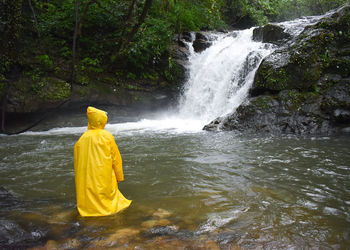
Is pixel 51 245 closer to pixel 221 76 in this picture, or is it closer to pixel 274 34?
pixel 221 76

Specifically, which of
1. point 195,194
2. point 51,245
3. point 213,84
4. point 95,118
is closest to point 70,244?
point 51,245

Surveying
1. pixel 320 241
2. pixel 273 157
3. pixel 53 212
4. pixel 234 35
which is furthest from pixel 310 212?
pixel 234 35

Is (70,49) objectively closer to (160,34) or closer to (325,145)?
(160,34)

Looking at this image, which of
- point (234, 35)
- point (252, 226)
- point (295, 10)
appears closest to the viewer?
point (252, 226)

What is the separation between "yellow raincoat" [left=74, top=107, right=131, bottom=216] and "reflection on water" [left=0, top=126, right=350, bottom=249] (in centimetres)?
16

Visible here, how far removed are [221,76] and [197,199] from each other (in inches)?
404

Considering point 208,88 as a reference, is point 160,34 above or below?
above

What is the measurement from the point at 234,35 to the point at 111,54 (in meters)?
7.55

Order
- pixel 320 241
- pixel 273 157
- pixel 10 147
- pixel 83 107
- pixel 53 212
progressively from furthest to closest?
1. pixel 83 107
2. pixel 10 147
3. pixel 273 157
4. pixel 53 212
5. pixel 320 241

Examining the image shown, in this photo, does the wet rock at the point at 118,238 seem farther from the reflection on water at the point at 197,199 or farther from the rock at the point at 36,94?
the rock at the point at 36,94

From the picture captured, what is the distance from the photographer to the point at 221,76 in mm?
13219

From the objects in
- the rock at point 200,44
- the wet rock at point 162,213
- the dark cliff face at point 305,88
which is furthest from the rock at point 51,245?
the rock at point 200,44

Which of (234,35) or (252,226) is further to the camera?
(234,35)

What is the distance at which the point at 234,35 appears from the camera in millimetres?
15891
